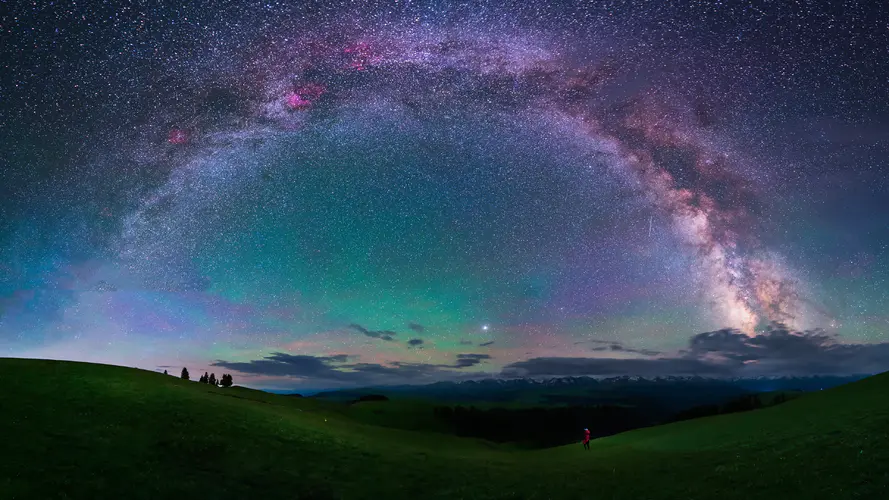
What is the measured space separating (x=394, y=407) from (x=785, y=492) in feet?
397

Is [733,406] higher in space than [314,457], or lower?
lower

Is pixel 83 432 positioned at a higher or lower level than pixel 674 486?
higher

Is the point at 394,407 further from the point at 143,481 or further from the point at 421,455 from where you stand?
the point at 143,481

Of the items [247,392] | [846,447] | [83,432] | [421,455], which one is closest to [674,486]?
[846,447]

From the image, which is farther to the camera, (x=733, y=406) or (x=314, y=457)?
(x=733, y=406)

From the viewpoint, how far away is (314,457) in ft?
115

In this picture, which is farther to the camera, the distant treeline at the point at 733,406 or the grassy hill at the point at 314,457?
the distant treeline at the point at 733,406

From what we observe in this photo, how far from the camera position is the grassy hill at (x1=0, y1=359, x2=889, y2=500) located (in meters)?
26.0

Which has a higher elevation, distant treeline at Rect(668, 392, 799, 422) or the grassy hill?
the grassy hill

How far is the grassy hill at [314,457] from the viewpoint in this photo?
26031 millimetres

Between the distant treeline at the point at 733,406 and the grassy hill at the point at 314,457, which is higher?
the grassy hill at the point at 314,457

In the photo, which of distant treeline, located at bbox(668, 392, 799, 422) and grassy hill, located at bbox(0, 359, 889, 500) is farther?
distant treeline, located at bbox(668, 392, 799, 422)

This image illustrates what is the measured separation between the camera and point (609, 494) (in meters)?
27.7

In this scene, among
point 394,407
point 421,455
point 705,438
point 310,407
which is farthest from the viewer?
point 394,407
